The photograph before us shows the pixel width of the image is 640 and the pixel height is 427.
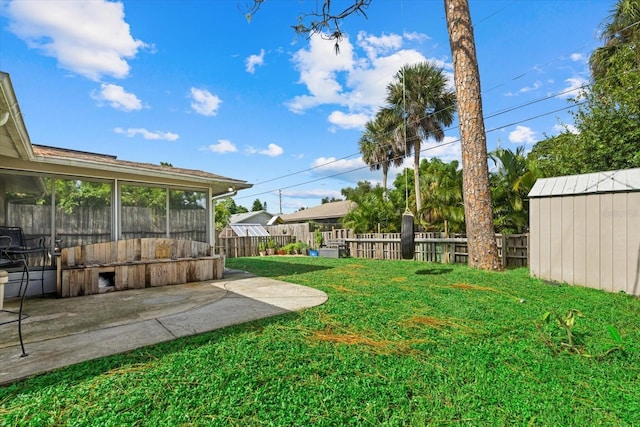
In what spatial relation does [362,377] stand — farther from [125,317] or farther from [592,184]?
[592,184]

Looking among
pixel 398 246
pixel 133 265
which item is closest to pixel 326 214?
pixel 398 246

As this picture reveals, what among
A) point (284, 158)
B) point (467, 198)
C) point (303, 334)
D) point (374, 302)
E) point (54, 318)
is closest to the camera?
point (303, 334)

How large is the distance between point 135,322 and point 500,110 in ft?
41.1

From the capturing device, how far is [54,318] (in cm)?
362

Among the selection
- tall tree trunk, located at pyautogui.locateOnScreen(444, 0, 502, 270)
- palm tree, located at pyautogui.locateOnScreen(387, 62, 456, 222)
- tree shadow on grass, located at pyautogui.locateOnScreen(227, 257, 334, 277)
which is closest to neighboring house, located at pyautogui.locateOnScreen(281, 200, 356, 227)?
palm tree, located at pyautogui.locateOnScreen(387, 62, 456, 222)

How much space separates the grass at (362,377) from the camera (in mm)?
1638

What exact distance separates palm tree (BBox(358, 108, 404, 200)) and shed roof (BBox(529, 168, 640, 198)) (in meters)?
12.7

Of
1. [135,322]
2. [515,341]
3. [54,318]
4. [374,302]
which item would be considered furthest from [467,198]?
[54,318]

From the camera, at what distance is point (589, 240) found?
490cm

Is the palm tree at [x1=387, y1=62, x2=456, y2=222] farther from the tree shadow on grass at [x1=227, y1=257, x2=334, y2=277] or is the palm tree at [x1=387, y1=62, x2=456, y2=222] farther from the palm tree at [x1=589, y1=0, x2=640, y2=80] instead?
the tree shadow on grass at [x1=227, y1=257, x2=334, y2=277]

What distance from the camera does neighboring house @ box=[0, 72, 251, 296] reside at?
512cm

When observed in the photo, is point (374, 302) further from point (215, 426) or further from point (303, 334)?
point (215, 426)

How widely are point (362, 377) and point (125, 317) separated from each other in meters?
3.17

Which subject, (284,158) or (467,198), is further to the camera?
(284,158)
